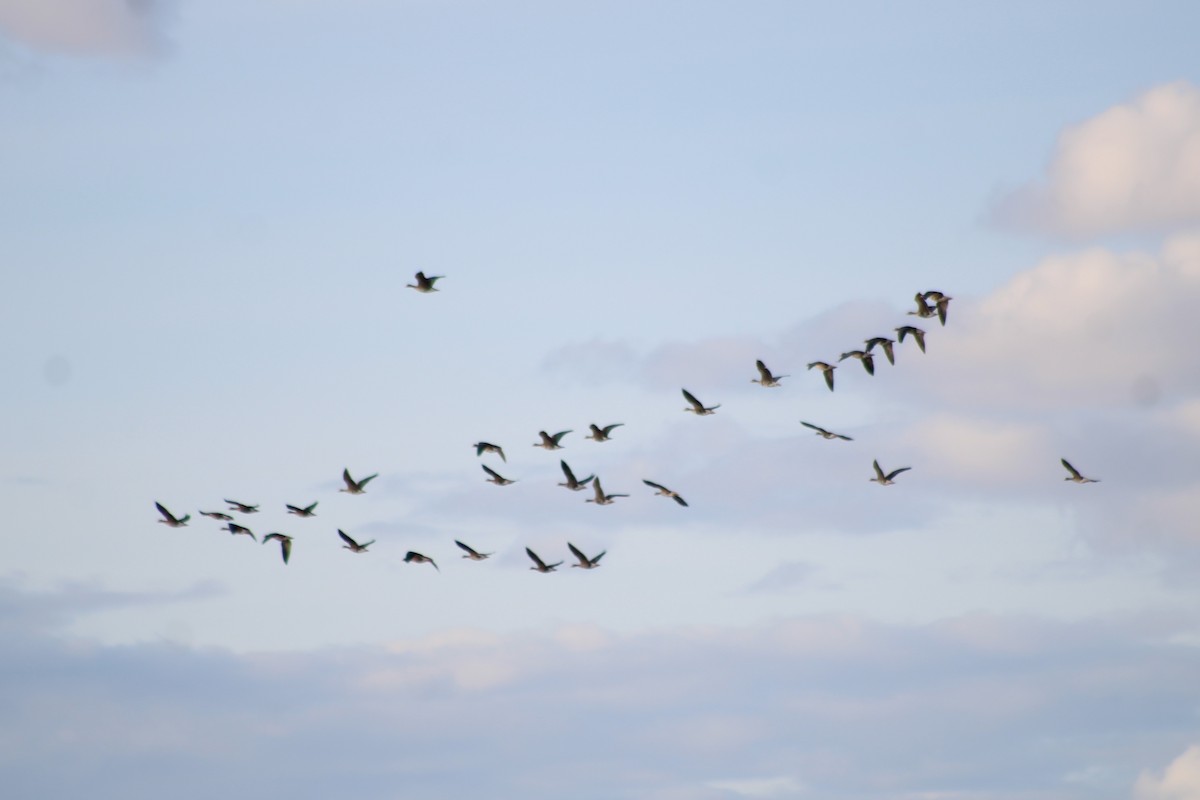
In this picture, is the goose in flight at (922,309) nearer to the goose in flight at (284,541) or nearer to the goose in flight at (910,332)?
the goose in flight at (910,332)

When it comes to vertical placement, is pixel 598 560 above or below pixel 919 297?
below

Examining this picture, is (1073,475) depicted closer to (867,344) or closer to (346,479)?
(867,344)

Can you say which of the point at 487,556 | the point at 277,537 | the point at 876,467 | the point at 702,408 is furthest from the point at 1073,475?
the point at 277,537

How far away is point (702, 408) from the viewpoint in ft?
540

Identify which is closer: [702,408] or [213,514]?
[702,408]

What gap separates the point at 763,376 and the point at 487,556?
20176 mm

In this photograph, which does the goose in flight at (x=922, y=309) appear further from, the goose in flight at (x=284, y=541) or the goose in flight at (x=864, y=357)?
the goose in flight at (x=284, y=541)

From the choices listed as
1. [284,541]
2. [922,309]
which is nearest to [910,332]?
[922,309]

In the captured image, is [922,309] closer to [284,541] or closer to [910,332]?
[910,332]

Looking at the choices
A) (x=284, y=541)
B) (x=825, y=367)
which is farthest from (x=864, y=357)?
(x=284, y=541)

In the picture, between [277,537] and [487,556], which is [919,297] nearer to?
Answer: [487,556]

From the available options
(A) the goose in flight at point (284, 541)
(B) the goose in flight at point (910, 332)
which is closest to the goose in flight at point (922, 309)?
(B) the goose in flight at point (910, 332)

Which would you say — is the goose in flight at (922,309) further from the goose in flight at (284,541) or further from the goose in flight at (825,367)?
the goose in flight at (284,541)

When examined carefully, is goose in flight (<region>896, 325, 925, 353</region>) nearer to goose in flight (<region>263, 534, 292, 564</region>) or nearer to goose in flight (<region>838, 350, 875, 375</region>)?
goose in flight (<region>838, 350, 875, 375</region>)
